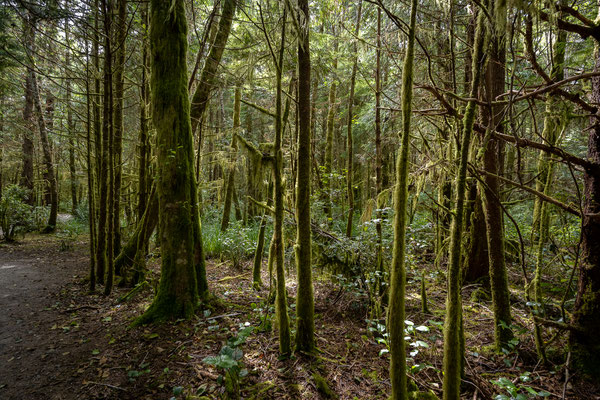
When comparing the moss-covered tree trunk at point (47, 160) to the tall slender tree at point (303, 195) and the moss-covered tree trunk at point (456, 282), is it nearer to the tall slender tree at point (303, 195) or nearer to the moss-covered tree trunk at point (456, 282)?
the tall slender tree at point (303, 195)

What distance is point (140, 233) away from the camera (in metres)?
6.19

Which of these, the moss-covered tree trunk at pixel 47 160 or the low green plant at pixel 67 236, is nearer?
the low green plant at pixel 67 236

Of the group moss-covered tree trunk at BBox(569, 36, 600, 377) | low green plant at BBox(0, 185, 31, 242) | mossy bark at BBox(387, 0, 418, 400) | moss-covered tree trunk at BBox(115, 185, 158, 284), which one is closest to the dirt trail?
moss-covered tree trunk at BBox(115, 185, 158, 284)

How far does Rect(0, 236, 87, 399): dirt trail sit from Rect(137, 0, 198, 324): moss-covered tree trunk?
4.52 ft

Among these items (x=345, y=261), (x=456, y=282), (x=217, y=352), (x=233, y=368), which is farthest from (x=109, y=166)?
(x=456, y=282)

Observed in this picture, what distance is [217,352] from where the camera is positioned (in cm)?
356

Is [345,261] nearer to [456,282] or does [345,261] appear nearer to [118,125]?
[456,282]

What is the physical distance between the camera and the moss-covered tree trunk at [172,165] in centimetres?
436

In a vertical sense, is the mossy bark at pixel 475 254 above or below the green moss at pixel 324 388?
above

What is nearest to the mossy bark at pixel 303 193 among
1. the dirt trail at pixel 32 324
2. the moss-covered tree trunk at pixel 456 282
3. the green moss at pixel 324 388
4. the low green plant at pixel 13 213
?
the green moss at pixel 324 388

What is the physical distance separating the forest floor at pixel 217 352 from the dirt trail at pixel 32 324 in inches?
0.7

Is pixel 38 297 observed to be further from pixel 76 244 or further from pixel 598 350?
pixel 598 350

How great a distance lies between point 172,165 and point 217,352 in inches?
109

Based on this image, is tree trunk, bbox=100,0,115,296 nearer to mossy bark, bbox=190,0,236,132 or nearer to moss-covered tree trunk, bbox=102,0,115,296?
moss-covered tree trunk, bbox=102,0,115,296
